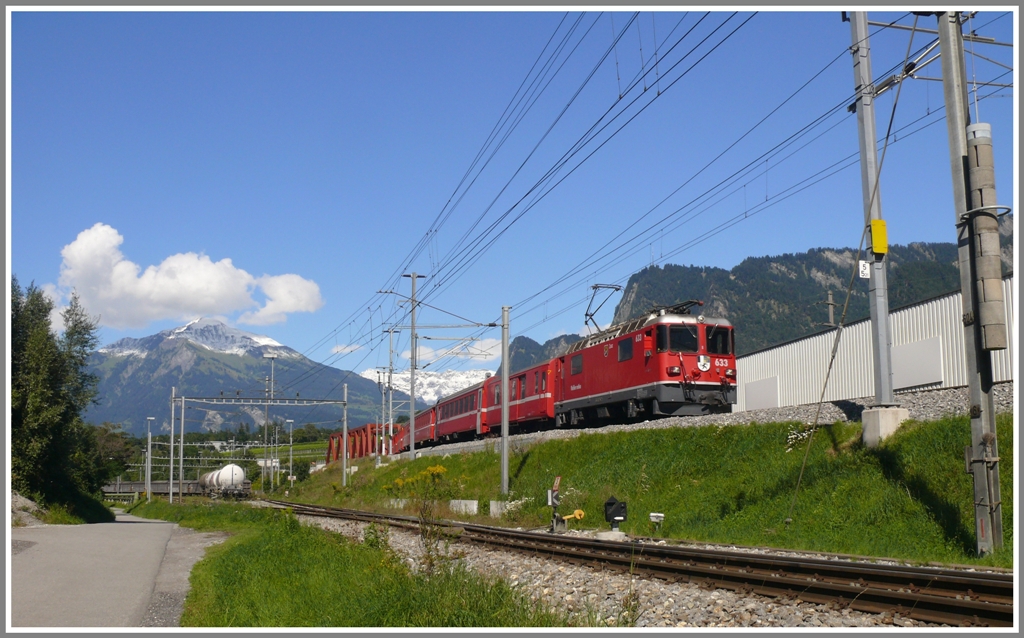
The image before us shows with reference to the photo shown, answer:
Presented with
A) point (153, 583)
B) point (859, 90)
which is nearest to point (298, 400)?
point (153, 583)

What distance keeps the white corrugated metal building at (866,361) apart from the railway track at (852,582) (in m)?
13.0

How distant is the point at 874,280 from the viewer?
56.7ft

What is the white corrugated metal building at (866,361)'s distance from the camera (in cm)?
2588

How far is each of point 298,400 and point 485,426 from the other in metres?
10.4

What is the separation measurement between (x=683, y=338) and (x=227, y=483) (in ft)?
194

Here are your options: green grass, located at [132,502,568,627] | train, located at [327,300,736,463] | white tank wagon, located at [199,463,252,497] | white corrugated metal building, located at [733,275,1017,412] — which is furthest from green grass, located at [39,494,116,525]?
white tank wagon, located at [199,463,252,497]

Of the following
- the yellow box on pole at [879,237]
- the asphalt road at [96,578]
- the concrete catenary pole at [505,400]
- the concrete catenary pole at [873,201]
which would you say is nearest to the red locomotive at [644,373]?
the concrete catenary pole at [505,400]

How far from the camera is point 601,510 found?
2080 centimetres

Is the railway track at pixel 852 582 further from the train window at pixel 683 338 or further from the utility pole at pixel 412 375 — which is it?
the utility pole at pixel 412 375

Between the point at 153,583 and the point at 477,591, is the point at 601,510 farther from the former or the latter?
the point at 477,591

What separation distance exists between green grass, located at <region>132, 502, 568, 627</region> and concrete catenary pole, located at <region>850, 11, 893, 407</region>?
1044 cm

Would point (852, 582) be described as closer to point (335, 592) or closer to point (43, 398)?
point (335, 592)

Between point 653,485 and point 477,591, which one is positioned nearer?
point 477,591

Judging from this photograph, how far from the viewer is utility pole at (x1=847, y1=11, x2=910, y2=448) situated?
56.1 feet
